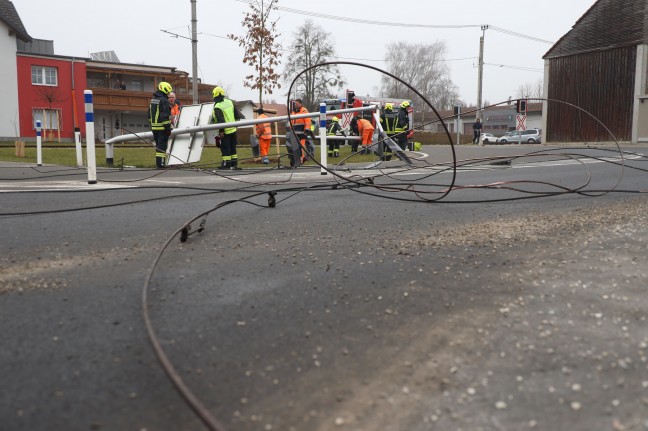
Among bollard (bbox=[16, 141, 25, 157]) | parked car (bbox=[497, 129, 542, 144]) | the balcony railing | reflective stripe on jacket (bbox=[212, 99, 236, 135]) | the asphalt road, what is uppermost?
the balcony railing

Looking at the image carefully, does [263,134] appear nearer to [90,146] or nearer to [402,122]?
[402,122]

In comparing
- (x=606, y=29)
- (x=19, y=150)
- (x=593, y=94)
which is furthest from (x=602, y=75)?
(x=19, y=150)

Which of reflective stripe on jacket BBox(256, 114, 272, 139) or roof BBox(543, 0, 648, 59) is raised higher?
roof BBox(543, 0, 648, 59)

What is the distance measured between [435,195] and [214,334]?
17.0 feet

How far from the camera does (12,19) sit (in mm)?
39781

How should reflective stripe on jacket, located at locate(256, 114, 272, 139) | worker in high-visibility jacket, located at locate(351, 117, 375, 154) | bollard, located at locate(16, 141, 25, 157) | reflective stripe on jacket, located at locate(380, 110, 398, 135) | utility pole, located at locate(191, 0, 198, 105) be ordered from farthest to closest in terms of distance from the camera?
utility pole, located at locate(191, 0, 198, 105) → bollard, located at locate(16, 141, 25, 157) → worker in high-visibility jacket, located at locate(351, 117, 375, 154) → reflective stripe on jacket, located at locate(380, 110, 398, 135) → reflective stripe on jacket, located at locate(256, 114, 272, 139)

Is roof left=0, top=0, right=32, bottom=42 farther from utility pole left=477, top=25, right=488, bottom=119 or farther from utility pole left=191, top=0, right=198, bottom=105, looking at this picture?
utility pole left=477, top=25, right=488, bottom=119

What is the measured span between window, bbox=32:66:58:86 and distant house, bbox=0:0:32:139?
142 cm

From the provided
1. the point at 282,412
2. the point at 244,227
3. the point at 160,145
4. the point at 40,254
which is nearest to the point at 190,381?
the point at 282,412

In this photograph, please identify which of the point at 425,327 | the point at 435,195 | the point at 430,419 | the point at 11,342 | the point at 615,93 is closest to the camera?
the point at 430,419

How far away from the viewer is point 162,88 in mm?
12414

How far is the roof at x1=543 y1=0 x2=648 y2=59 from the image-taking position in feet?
107

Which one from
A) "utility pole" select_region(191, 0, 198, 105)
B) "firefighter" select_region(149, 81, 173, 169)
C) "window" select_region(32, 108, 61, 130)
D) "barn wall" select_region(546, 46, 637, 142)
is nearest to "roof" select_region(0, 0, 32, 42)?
"window" select_region(32, 108, 61, 130)

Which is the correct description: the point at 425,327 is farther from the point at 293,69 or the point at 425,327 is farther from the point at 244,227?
the point at 293,69
